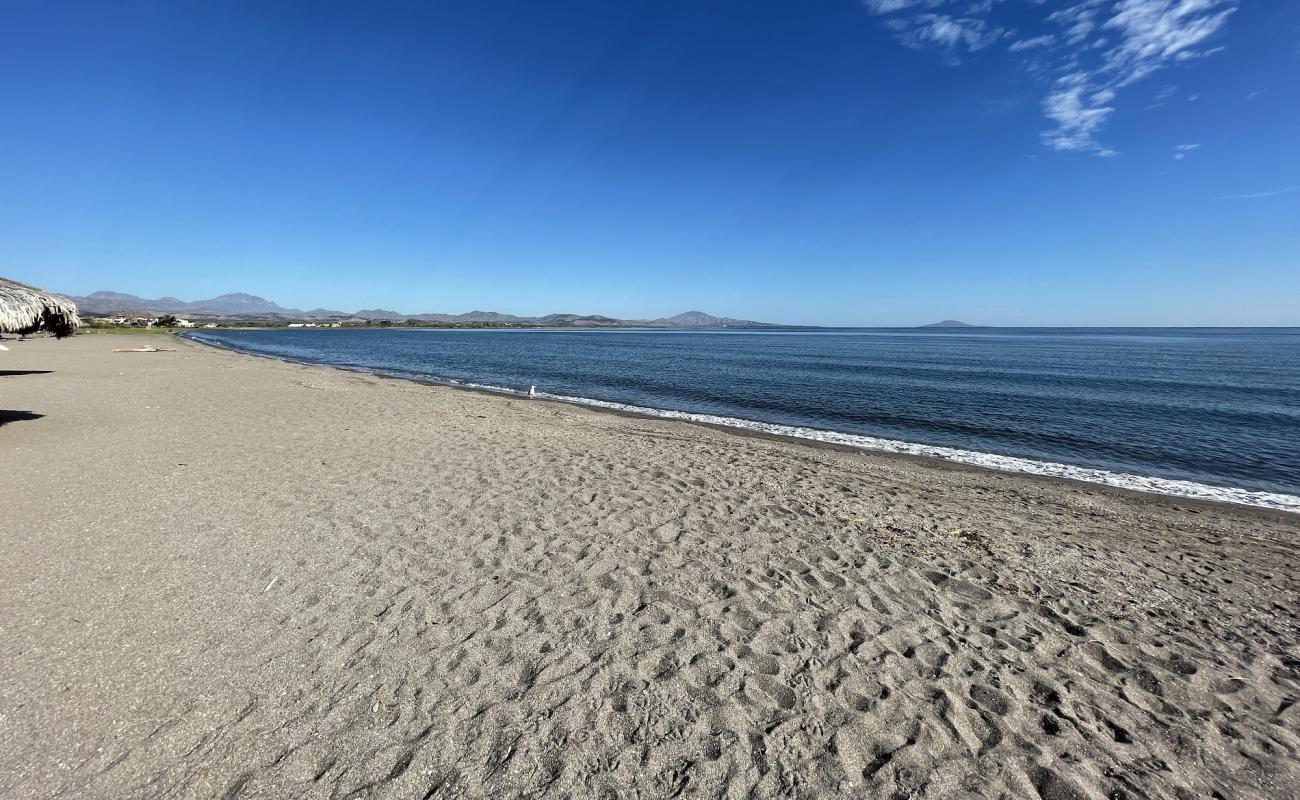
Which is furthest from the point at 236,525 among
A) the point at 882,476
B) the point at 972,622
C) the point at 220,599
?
the point at 882,476

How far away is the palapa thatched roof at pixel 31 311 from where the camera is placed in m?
11.2

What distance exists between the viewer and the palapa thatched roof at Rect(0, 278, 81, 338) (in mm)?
11220

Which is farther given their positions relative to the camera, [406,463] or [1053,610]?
[406,463]

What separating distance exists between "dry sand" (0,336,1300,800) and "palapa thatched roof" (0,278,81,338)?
485 centimetres

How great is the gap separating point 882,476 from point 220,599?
426 inches

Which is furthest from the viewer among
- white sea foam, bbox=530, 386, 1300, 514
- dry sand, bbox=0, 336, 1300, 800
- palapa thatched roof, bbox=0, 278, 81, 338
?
palapa thatched roof, bbox=0, 278, 81, 338

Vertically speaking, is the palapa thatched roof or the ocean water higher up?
the palapa thatched roof

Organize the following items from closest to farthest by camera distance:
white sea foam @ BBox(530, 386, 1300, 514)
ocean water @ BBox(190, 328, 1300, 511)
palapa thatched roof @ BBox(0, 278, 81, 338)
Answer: white sea foam @ BBox(530, 386, 1300, 514) < palapa thatched roof @ BBox(0, 278, 81, 338) < ocean water @ BBox(190, 328, 1300, 511)

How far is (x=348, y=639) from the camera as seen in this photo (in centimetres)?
436

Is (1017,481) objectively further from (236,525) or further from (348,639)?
(236,525)

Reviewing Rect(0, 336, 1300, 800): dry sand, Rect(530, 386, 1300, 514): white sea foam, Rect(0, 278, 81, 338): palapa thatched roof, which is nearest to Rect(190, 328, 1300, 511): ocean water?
Rect(530, 386, 1300, 514): white sea foam

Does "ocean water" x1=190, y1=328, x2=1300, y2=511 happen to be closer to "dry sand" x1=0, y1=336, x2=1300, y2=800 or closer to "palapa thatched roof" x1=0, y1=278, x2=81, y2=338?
"dry sand" x1=0, y1=336, x2=1300, y2=800

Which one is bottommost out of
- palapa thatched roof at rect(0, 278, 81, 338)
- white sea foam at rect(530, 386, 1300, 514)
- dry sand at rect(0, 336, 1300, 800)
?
white sea foam at rect(530, 386, 1300, 514)

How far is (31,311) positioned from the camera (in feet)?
38.8
